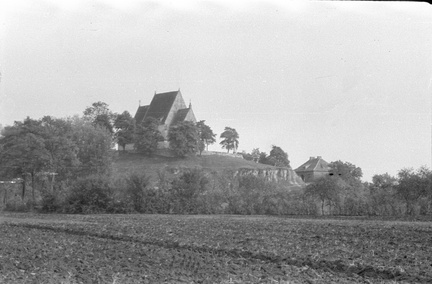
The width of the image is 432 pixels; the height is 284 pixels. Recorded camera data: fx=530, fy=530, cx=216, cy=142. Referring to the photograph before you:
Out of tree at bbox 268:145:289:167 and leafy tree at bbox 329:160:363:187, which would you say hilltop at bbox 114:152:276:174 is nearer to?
tree at bbox 268:145:289:167

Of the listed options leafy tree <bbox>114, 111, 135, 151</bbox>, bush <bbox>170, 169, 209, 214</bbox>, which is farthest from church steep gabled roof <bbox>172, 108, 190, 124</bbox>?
bush <bbox>170, 169, 209, 214</bbox>

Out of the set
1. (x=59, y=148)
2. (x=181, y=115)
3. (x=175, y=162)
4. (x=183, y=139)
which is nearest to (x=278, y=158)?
(x=175, y=162)

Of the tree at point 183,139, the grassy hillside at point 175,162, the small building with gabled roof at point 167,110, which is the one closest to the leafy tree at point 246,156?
the grassy hillside at point 175,162

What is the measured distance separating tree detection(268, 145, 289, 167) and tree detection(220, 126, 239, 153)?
25.9m

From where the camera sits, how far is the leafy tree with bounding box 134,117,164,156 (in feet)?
303

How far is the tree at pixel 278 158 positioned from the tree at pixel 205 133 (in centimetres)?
2659

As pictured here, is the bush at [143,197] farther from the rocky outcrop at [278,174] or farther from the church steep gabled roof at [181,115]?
the church steep gabled roof at [181,115]

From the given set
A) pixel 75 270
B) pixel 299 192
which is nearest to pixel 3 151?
pixel 299 192

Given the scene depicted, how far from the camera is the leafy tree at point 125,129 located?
302 ft

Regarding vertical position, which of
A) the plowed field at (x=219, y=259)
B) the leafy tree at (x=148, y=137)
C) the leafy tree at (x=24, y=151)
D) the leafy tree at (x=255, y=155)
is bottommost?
the plowed field at (x=219, y=259)

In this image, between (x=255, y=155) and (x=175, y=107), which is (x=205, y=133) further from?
(x=175, y=107)

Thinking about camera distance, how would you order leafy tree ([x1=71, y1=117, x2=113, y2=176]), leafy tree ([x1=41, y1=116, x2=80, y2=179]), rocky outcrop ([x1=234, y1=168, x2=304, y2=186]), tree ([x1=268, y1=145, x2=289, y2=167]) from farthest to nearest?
rocky outcrop ([x1=234, y1=168, x2=304, y2=186]) < tree ([x1=268, y1=145, x2=289, y2=167]) < leafy tree ([x1=71, y1=117, x2=113, y2=176]) < leafy tree ([x1=41, y1=116, x2=80, y2=179])

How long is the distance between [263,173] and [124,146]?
32365 mm

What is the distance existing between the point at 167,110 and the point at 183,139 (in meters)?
21.3
